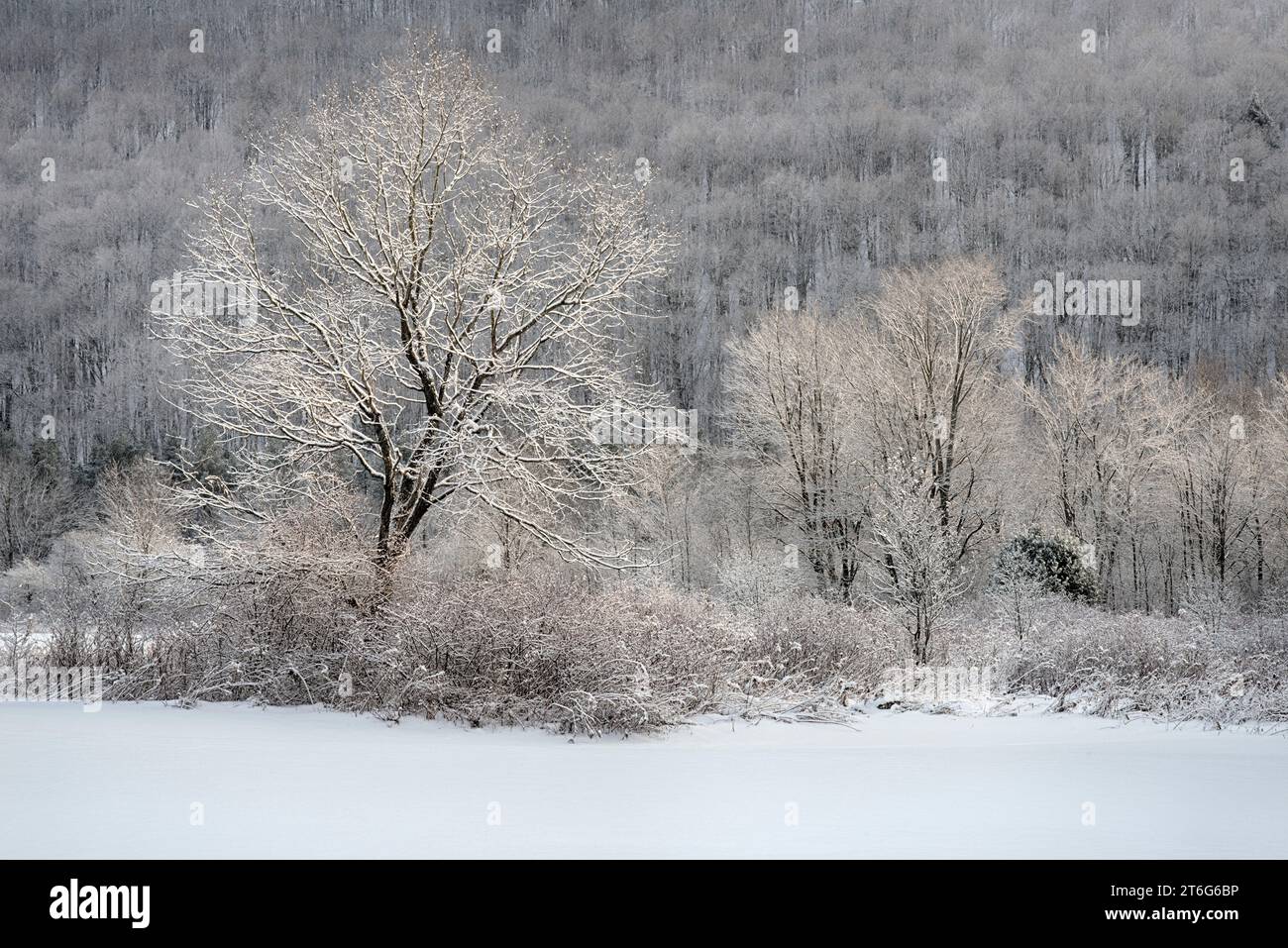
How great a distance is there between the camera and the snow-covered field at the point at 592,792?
195 inches

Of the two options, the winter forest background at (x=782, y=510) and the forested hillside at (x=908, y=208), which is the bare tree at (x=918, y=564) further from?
the forested hillside at (x=908, y=208)

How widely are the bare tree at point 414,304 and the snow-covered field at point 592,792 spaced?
460 centimetres

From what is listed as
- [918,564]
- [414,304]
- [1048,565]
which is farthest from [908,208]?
[414,304]

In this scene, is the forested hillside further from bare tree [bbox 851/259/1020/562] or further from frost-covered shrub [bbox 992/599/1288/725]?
frost-covered shrub [bbox 992/599/1288/725]

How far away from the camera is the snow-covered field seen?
4941 mm

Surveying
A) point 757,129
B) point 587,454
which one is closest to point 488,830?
point 587,454

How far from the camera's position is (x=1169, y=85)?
383 ft

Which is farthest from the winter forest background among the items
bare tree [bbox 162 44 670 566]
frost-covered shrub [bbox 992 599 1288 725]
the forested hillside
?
the forested hillside

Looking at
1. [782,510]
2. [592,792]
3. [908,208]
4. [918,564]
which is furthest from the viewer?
[908,208]

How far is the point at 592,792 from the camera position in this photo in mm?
6332

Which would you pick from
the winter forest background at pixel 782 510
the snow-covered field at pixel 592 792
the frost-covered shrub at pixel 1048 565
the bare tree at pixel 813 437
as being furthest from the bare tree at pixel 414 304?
the bare tree at pixel 813 437

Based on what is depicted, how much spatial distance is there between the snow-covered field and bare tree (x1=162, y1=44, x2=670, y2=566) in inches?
181

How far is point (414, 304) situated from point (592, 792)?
31.4 ft

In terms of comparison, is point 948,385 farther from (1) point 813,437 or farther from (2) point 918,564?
(2) point 918,564
